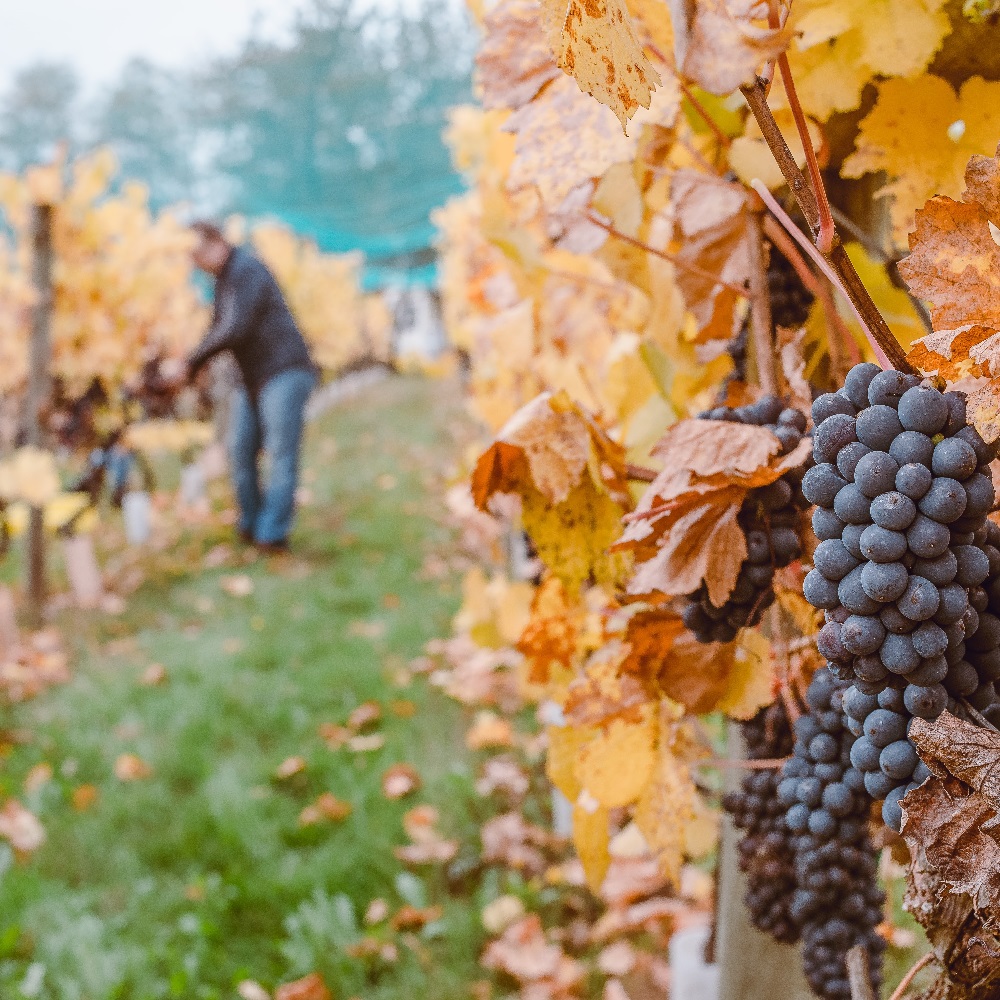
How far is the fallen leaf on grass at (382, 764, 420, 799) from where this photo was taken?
8.72 feet

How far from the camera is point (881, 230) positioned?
0.77 metres

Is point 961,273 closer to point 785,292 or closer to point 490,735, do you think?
point 785,292

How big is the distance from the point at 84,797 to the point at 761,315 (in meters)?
2.85

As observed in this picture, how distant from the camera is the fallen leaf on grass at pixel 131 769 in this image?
9.39ft

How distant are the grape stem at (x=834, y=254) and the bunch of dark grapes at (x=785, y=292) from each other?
330 mm

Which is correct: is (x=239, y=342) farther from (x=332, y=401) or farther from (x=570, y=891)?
(x=332, y=401)

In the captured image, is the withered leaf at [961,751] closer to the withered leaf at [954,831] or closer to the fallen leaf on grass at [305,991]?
the withered leaf at [954,831]

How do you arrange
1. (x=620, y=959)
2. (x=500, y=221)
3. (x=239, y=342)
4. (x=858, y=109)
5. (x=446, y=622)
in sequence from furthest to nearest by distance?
(x=239, y=342) → (x=446, y=622) → (x=620, y=959) → (x=500, y=221) → (x=858, y=109)

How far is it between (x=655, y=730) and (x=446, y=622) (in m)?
3.32

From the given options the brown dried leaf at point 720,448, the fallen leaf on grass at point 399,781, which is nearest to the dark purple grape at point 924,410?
the brown dried leaf at point 720,448

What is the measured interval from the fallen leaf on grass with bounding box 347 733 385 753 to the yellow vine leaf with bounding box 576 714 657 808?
2.23 metres

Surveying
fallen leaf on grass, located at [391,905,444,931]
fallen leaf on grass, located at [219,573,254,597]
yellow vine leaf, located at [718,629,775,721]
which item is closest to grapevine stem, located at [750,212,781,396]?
yellow vine leaf, located at [718,629,775,721]

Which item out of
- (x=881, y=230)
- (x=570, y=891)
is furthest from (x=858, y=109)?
(x=570, y=891)

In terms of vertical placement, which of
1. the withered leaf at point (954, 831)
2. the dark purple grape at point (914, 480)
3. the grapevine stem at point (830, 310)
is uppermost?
the grapevine stem at point (830, 310)
